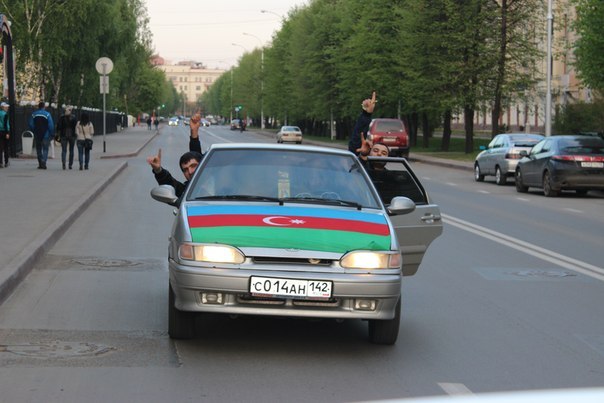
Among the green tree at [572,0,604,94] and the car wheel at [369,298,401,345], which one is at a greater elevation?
the green tree at [572,0,604,94]

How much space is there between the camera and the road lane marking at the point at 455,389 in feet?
21.5

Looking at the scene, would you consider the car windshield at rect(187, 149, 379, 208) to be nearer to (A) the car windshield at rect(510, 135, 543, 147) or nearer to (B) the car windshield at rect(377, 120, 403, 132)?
(A) the car windshield at rect(510, 135, 543, 147)

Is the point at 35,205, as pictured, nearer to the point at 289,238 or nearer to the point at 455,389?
the point at 289,238

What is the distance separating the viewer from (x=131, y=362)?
738 cm

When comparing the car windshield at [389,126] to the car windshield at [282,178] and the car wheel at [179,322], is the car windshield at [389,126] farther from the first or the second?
the car wheel at [179,322]

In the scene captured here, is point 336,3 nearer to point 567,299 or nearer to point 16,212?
point 16,212

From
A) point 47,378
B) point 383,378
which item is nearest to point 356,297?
point 383,378

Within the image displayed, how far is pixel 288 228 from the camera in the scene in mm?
7637

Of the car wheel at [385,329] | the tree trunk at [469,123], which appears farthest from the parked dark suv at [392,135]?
the car wheel at [385,329]

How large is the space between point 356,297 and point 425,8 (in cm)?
5166

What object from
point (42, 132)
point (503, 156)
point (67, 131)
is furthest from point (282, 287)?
point (42, 132)

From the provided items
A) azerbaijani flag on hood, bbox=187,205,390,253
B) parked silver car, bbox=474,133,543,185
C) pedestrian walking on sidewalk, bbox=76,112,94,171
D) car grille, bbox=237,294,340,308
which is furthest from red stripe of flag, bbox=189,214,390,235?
pedestrian walking on sidewalk, bbox=76,112,94,171

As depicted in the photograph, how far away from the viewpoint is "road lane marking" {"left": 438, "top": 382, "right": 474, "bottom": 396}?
6555mm

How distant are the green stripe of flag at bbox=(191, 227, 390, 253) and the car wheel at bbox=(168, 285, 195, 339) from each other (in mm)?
618
